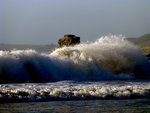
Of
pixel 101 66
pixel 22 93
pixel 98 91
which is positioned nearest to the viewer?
pixel 22 93

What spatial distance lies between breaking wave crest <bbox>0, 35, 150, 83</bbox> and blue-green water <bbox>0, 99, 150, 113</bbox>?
7083mm

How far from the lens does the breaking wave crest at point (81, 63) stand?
19016 mm

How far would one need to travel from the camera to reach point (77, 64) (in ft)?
74.5

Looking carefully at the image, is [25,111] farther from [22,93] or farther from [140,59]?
[140,59]

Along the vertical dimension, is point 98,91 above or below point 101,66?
below

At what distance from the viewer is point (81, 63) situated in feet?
75.6

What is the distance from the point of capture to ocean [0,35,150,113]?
10741 millimetres

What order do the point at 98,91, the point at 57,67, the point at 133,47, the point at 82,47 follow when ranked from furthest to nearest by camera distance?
1. the point at 133,47
2. the point at 82,47
3. the point at 57,67
4. the point at 98,91

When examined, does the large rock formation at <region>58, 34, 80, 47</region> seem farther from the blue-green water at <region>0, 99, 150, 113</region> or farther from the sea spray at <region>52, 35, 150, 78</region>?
the blue-green water at <region>0, 99, 150, 113</region>

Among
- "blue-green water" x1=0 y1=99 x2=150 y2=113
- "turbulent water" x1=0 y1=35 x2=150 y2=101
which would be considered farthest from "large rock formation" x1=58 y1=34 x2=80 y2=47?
"blue-green water" x1=0 y1=99 x2=150 y2=113

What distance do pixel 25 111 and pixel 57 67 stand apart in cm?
1192

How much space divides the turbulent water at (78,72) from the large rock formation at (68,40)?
50.0 ft

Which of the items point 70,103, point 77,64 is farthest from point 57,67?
point 70,103

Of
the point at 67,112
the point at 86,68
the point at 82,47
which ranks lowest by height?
the point at 67,112
